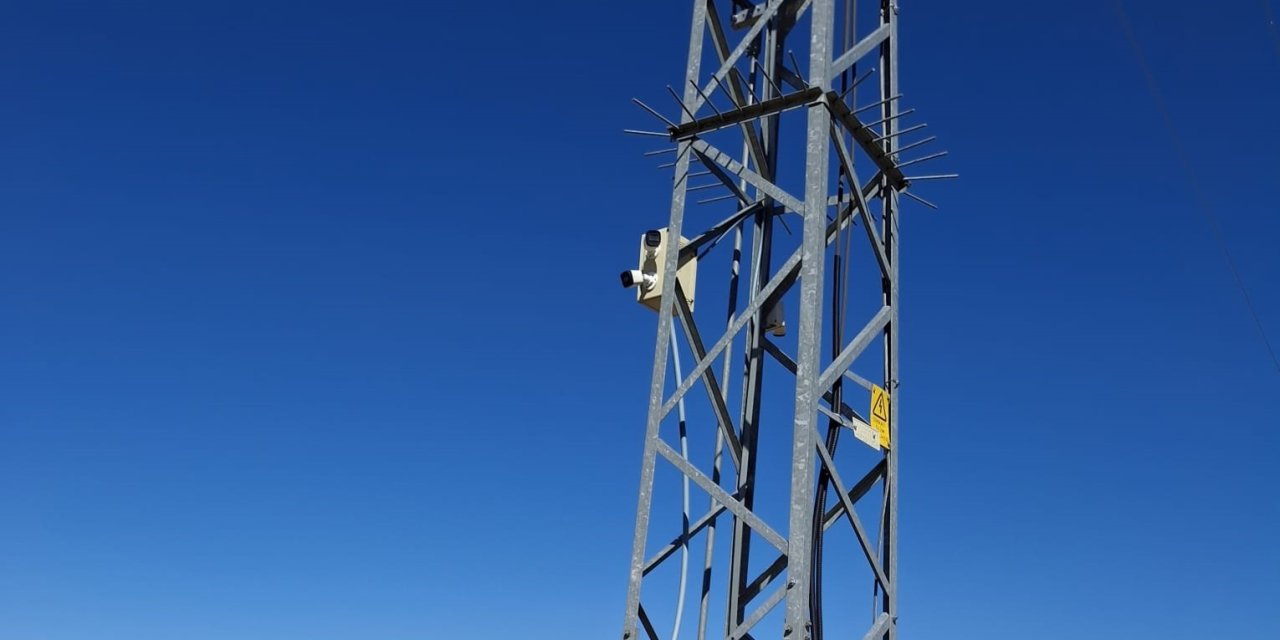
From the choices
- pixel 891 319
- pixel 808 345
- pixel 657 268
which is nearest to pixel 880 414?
pixel 891 319

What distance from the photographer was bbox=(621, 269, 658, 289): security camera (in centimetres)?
717

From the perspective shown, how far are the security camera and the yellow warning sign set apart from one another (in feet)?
4.54

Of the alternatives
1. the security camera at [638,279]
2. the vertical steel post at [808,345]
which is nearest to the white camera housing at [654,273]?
the security camera at [638,279]

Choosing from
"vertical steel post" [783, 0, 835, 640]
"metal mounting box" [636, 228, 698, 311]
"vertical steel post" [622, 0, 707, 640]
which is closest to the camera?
"vertical steel post" [783, 0, 835, 640]

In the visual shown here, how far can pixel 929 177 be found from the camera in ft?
24.5

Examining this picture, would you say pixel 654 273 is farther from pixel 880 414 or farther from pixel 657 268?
pixel 880 414

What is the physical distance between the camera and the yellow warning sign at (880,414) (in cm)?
701

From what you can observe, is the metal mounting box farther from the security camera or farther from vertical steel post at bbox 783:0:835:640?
vertical steel post at bbox 783:0:835:640

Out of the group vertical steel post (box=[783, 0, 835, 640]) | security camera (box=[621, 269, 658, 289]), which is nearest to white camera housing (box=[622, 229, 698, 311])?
security camera (box=[621, 269, 658, 289])

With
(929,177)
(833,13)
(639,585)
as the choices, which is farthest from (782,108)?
(639,585)

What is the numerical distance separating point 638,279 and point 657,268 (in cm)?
13

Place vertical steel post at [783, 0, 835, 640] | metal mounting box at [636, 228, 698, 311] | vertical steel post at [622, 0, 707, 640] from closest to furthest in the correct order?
1. vertical steel post at [783, 0, 835, 640]
2. vertical steel post at [622, 0, 707, 640]
3. metal mounting box at [636, 228, 698, 311]

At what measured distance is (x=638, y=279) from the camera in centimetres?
718

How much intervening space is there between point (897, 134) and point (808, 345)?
174 cm
